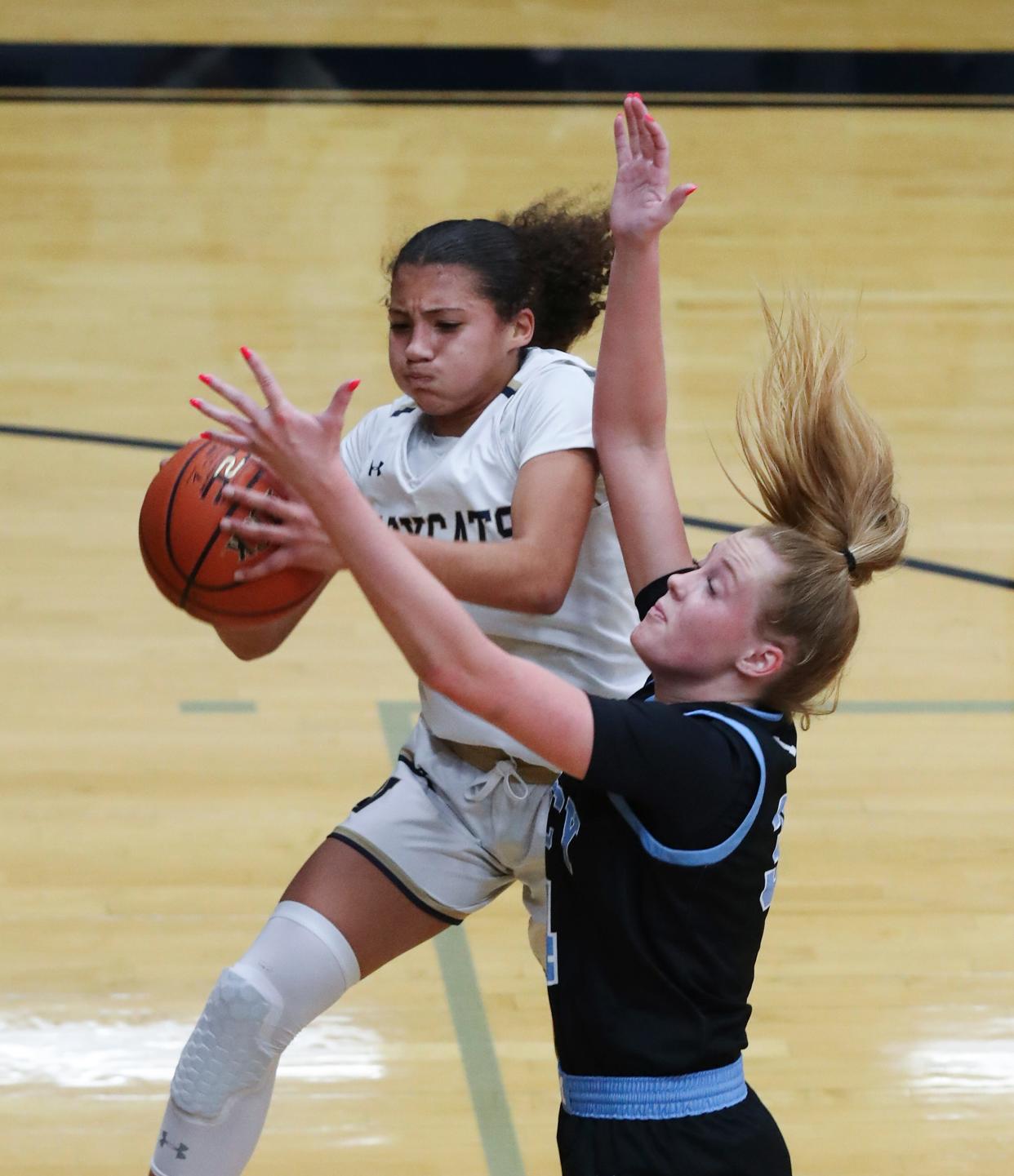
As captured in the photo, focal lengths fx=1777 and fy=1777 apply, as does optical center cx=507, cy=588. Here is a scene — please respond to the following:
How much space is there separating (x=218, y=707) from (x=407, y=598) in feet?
9.48

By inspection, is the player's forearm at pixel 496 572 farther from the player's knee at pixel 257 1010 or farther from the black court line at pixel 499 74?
the black court line at pixel 499 74

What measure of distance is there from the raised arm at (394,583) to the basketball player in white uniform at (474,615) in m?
0.52

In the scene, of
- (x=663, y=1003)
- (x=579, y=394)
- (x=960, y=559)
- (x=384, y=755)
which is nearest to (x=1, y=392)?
(x=384, y=755)

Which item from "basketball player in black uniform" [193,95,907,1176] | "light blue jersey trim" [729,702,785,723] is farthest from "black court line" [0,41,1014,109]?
"light blue jersey trim" [729,702,785,723]

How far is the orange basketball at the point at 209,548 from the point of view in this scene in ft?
8.04

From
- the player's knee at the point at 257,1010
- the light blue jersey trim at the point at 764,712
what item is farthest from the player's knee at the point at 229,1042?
the light blue jersey trim at the point at 764,712

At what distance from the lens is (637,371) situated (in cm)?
264

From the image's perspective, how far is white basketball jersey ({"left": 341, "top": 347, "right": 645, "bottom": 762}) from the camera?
9.08 feet

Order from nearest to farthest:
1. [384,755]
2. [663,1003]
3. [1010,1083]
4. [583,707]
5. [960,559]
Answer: [583,707] → [663,1003] → [1010,1083] → [384,755] → [960,559]

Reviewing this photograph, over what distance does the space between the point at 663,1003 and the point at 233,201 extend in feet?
19.5

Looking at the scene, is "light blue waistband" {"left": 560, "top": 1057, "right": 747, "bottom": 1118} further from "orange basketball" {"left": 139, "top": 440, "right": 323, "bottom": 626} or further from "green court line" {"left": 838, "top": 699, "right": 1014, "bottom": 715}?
"green court line" {"left": 838, "top": 699, "right": 1014, "bottom": 715}

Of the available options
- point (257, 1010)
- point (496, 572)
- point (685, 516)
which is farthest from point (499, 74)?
point (257, 1010)

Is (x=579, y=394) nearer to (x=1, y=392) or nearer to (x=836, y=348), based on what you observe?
(x=836, y=348)

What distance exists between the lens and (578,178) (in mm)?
7820
